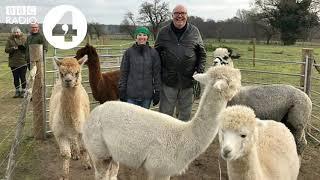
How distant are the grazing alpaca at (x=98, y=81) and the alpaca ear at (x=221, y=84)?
3.60 m

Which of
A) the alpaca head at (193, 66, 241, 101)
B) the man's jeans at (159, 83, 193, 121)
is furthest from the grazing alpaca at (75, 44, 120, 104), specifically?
the alpaca head at (193, 66, 241, 101)

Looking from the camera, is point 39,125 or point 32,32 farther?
point 32,32

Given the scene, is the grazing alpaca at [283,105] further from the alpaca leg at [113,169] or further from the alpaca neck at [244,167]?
the alpaca neck at [244,167]

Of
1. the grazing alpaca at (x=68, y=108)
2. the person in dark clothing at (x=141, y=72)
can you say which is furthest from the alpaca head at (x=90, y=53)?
the person in dark clothing at (x=141, y=72)

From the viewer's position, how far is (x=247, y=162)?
9.91 ft

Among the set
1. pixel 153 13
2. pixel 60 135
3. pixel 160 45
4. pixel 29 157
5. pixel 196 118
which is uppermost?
pixel 153 13

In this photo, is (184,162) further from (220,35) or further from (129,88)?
(220,35)

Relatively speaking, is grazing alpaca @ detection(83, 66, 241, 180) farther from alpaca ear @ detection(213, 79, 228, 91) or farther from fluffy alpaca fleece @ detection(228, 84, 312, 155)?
fluffy alpaca fleece @ detection(228, 84, 312, 155)

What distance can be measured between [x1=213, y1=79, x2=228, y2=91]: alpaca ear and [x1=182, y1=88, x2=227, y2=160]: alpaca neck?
0.07 m

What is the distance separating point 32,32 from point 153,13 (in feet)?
79.2

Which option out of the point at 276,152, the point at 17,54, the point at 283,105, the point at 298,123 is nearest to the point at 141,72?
the point at 276,152

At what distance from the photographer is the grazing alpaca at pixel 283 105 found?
17.9 ft

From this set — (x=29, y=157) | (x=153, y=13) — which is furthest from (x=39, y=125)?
→ (x=153, y=13)

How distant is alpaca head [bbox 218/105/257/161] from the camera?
285 centimetres
